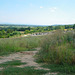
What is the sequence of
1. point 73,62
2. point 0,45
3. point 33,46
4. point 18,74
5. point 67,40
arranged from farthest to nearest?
point 33,46 → point 0,45 → point 67,40 → point 73,62 → point 18,74

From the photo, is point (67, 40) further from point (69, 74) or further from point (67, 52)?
point (69, 74)

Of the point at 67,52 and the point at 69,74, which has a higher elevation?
the point at 67,52

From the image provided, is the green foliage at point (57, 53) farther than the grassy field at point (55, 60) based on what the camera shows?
Yes

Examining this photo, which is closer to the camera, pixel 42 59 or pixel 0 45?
pixel 42 59

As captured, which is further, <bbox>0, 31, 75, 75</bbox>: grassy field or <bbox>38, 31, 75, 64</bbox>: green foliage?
<bbox>38, 31, 75, 64</bbox>: green foliage

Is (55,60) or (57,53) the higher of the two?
(57,53)

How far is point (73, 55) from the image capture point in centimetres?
608

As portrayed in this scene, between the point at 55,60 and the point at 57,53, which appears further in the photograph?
the point at 57,53

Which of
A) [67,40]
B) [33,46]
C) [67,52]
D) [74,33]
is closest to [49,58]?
[67,52]

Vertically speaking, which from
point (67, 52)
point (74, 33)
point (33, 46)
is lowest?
point (33, 46)

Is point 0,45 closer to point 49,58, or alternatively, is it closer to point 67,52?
point 49,58

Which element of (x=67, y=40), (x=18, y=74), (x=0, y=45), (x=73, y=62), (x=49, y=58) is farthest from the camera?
(x=0, y=45)

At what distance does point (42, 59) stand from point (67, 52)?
144cm

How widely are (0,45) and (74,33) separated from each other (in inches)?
235
